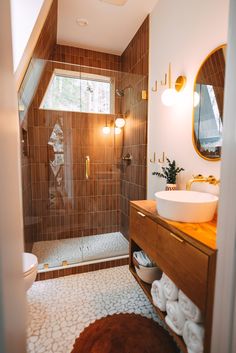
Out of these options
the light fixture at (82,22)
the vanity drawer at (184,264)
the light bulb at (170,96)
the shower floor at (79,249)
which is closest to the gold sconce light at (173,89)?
the light bulb at (170,96)

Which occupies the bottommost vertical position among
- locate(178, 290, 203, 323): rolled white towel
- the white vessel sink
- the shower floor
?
the shower floor

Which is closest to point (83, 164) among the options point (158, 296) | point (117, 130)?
point (117, 130)

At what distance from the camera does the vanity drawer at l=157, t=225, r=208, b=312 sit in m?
0.89

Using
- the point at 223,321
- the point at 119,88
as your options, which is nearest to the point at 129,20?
the point at 119,88

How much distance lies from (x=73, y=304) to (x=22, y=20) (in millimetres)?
2423

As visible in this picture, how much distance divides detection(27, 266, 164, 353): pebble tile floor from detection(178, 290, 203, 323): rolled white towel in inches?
25.1

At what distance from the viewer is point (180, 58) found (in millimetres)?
1708

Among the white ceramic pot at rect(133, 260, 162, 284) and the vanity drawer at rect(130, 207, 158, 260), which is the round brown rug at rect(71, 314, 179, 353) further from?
the vanity drawer at rect(130, 207, 158, 260)

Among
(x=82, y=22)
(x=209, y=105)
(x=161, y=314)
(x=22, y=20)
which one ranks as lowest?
(x=161, y=314)

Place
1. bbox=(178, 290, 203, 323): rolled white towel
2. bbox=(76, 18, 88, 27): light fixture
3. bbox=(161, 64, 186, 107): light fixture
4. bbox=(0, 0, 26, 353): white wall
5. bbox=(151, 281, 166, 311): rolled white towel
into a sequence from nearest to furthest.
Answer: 1. bbox=(0, 0, 26, 353): white wall
2. bbox=(178, 290, 203, 323): rolled white towel
3. bbox=(151, 281, 166, 311): rolled white towel
4. bbox=(161, 64, 186, 107): light fixture
5. bbox=(76, 18, 88, 27): light fixture

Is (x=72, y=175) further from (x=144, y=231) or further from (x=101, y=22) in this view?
(x=101, y=22)

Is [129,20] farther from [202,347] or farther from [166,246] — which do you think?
[202,347]

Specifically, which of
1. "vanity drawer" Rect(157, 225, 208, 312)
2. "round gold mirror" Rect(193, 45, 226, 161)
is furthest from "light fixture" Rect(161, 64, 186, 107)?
"vanity drawer" Rect(157, 225, 208, 312)

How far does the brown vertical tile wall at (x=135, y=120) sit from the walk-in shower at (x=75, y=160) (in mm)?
34
